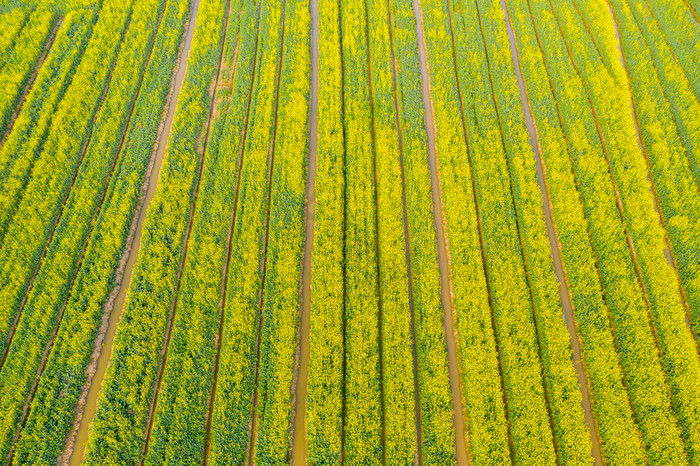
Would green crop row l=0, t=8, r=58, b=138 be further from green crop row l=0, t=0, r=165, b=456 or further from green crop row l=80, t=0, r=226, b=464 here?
green crop row l=80, t=0, r=226, b=464

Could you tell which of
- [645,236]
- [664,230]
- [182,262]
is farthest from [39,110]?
[664,230]

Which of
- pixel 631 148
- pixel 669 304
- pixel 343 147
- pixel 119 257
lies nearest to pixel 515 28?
pixel 631 148

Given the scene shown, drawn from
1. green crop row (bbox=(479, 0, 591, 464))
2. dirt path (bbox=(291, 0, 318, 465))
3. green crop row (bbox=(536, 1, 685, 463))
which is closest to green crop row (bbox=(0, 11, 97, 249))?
dirt path (bbox=(291, 0, 318, 465))

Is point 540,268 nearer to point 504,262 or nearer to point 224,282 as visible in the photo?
point 504,262

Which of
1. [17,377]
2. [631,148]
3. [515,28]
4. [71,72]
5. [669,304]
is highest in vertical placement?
[515,28]

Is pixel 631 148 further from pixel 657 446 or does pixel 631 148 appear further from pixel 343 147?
pixel 343 147

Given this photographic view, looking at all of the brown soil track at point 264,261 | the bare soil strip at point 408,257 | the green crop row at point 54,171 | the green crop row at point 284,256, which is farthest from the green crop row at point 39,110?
the bare soil strip at point 408,257
